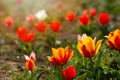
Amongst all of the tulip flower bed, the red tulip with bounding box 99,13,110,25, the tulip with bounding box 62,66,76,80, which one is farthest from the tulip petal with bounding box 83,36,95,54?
the red tulip with bounding box 99,13,110,25

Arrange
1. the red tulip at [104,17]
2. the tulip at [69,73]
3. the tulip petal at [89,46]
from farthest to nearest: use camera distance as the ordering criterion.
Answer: the red tulip at [104,17] < the tulip petal at [89,46] < the tulip at [69,73]

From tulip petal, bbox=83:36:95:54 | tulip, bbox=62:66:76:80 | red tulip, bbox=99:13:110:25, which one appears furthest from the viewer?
red tulip, bbox=99:13:110:25

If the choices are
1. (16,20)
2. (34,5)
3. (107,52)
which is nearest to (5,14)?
(16,20)

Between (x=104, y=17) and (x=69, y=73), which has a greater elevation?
(x=104, y=17)

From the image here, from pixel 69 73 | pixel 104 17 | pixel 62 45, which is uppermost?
pixel 104 17

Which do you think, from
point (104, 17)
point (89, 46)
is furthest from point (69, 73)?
point (104, 17)

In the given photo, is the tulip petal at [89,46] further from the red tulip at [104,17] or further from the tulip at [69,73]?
the red tulip at [104,17]

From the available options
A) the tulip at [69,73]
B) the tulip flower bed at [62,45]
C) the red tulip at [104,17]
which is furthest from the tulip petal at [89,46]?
the red tulip at [104,17]

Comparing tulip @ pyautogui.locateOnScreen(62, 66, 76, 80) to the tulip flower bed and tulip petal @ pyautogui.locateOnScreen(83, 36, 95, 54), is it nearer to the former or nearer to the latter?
the tulip flower bed

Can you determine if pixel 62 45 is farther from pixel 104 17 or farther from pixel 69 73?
pixel 69 73

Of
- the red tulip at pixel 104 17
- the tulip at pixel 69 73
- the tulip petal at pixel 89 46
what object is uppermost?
the red tulip at pixel 104 17
